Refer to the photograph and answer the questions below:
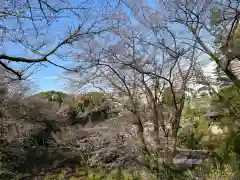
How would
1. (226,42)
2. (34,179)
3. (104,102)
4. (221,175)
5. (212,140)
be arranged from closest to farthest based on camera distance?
1. (221,175)
2. (226,42)
3. (212,140)
4. (104,102)
5. (34,179)

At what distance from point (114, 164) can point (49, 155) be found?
7267 mm

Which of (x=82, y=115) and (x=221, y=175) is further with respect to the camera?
(x=82, y=115)

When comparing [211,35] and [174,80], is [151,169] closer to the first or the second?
[174,80]

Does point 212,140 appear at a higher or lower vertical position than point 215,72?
lower

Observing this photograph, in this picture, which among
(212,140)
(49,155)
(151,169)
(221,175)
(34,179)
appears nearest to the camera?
(221,175)

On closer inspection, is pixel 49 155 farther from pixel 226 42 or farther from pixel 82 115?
pixel 226 42

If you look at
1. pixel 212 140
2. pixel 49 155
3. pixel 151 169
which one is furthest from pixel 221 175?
pixel 49 155

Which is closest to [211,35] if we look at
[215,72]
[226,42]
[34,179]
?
[226,42]

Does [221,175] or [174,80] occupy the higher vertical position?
[174,80]

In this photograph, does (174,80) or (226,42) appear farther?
(174,80)

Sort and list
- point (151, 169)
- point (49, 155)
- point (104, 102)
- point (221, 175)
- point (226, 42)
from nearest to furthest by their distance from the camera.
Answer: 1. point (221, 175)
2. point (226, 42)
3. point (151, 169)
4. point (104, 102)
5. point (49, 155)

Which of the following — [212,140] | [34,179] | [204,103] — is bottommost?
[34,179]

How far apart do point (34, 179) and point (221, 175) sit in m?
8.87

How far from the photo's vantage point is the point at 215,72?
860cm
